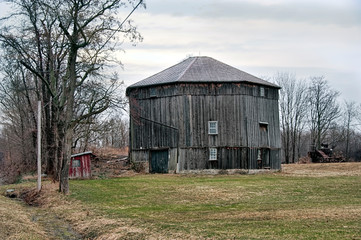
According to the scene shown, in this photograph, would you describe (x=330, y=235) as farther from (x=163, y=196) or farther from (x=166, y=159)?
(x=166, y=159)

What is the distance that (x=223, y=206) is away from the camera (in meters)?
21.1

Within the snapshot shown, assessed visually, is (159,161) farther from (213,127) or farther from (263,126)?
(263,126)

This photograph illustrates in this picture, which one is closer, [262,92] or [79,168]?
[79,168]

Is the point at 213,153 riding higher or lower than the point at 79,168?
higher

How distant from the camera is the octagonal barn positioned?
40281 mm

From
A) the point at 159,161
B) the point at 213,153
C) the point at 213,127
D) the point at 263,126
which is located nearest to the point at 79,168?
the point at 159,161

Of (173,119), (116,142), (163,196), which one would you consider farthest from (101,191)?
(116,142)

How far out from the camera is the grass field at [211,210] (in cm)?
1421

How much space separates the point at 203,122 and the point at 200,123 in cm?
27

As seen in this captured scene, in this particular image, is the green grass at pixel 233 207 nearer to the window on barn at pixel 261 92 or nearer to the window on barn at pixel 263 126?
the window on barn at pixel 263 126

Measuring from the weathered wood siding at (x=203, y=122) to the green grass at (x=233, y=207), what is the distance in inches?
321

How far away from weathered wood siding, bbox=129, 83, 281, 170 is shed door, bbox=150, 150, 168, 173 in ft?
1.86

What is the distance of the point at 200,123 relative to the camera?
4053 cm

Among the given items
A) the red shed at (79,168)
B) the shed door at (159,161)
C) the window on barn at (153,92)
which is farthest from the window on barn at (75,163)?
the window on barn at (153,92)
